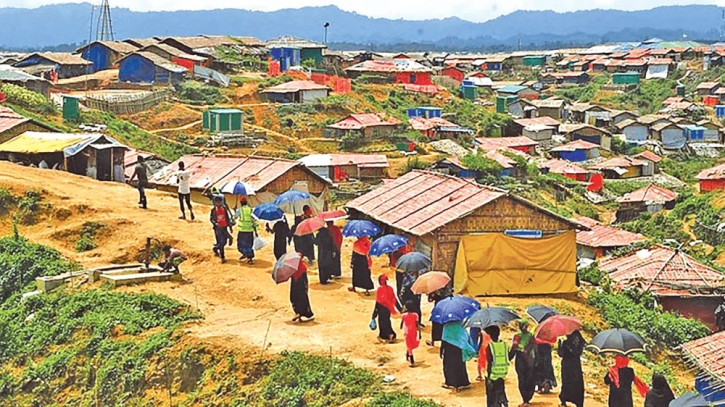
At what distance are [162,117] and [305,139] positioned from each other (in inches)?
266

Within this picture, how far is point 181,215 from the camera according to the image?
870 inches

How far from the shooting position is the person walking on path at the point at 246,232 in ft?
59.6

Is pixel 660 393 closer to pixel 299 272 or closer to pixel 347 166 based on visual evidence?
pixel 299 272

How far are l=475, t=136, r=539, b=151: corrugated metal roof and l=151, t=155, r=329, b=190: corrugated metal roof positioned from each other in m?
28.9

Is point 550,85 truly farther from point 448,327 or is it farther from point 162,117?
point 448,327

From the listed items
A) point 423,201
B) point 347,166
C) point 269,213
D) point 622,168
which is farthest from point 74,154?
point 622,168

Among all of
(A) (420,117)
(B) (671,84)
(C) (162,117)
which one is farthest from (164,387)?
(B) (671,84)

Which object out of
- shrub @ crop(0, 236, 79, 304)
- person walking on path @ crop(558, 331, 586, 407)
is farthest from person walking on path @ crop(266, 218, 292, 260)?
person walking on path @ crop(558, 331, 586, 407)

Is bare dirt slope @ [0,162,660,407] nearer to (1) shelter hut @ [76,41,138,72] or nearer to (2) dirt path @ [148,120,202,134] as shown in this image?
(2) dirt path @ [148,120,202,134]

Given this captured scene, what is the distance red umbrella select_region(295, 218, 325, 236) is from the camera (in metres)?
17.0

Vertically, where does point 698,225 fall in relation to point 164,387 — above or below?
below

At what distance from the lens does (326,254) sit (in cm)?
1744

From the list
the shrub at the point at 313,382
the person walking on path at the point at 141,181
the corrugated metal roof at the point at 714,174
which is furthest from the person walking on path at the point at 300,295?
the corrugated metal roof at the point at 714,174

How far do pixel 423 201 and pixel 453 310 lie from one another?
7.83 metres
